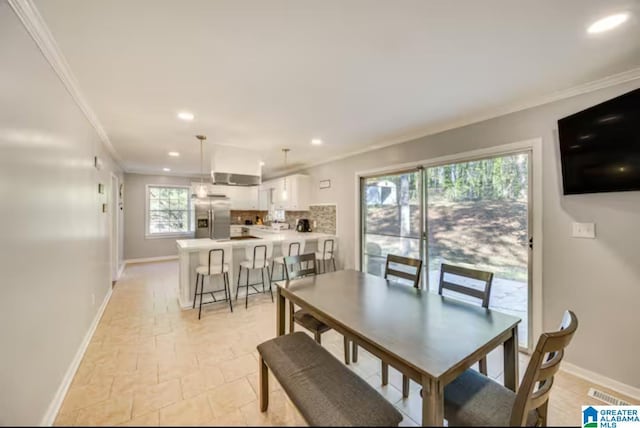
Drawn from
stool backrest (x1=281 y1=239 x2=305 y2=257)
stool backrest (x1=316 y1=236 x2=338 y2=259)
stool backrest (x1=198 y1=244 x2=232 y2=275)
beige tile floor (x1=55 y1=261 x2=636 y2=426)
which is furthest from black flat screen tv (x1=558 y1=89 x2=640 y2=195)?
stool backrest (x1=198 y1=244 x2=232 y2=275)

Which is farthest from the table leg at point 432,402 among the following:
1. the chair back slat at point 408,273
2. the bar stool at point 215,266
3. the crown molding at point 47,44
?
the bar stool at point 215,266

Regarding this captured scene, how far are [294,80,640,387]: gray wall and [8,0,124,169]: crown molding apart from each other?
11.8ft

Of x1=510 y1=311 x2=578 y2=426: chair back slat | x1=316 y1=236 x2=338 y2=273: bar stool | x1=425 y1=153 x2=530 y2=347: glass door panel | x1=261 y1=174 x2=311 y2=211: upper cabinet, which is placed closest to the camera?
x1=510 y1=311 x2=578 y2=426: chair back slat

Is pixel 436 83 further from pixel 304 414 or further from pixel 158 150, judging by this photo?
pixel 158 150

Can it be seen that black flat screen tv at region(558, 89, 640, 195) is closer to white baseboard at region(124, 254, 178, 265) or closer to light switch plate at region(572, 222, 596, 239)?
light switch plate at region(572, 222, 596, 239)

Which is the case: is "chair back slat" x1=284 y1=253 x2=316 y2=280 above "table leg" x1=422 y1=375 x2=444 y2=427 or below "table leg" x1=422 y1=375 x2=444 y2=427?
above

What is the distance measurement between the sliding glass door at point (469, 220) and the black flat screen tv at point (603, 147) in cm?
40

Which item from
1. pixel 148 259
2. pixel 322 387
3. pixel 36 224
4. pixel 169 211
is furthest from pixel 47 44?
pixel 148 259

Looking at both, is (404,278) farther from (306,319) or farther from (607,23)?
(607,23)

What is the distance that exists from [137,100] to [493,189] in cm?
367

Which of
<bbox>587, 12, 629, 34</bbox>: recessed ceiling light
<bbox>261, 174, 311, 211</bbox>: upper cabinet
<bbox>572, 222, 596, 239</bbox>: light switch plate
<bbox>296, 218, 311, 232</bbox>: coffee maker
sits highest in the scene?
<bbox>587, 12, 629, 34</bbox>: recessed ceiling light

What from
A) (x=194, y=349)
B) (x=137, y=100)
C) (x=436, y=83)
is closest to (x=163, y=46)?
(x=137, y=100)

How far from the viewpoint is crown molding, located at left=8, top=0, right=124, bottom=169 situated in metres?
1.34

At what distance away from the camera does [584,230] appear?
2.14m
